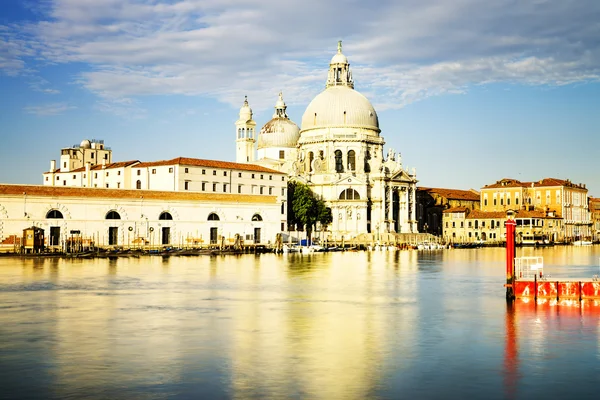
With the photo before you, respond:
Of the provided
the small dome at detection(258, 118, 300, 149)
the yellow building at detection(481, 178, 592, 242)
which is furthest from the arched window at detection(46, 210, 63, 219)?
the yellow building at detection(481, 178, 592, 242)

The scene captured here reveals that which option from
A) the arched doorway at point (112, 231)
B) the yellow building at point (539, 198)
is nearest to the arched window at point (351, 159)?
the yellow building at point (539, 198)

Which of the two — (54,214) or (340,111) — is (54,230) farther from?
(340,111)

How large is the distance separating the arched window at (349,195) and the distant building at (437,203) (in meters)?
13.3

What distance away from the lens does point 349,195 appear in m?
83.1

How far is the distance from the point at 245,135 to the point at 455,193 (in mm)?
37182

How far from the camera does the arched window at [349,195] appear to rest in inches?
→ 3260

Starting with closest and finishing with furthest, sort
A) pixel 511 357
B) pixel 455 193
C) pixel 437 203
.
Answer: pixel 511 357 → pixel 437 203 → pixel 455 193

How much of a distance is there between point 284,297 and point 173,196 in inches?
1282

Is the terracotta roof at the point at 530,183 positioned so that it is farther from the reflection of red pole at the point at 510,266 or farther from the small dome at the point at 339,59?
the reflection of red pole at the point at 510,266

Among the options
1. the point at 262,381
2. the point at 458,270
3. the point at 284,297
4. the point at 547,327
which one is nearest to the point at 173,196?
the point at 458,270

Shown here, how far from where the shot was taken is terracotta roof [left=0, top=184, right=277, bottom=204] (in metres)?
50.5

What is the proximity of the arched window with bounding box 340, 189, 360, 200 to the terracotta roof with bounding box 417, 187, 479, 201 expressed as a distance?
27.0 metres

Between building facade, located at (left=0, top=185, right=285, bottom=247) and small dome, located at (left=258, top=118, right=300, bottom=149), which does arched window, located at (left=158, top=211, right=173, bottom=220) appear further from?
small dome, located at (left=258, top=118, right=300, bottom=149)

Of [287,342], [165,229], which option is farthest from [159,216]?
[287,342]
